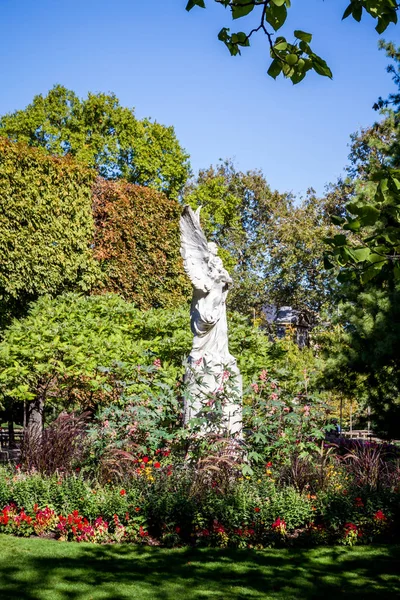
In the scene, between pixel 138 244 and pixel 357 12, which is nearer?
pixel 357 12

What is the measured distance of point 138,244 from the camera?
66.7 ft

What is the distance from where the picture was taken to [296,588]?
19.1 ft

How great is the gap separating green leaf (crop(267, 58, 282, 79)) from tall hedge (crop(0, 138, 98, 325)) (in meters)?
13.3

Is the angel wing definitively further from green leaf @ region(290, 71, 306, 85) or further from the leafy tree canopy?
green leaf @ region(290, 71, 306, 85)

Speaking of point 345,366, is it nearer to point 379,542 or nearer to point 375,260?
point 379,542

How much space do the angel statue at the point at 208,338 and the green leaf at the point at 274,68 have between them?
503cm

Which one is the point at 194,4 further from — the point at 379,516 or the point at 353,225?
the point at 379,516

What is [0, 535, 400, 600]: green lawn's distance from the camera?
5.58m

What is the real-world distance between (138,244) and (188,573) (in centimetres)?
1494

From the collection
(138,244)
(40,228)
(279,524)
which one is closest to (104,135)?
(138,244)

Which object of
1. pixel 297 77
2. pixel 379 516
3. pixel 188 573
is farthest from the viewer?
pixel 379 516

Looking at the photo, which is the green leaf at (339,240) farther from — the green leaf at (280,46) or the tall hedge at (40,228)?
the tall hedge at (40,228)

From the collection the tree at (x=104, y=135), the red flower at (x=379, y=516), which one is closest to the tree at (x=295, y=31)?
the red flower at (x=379, y=516)

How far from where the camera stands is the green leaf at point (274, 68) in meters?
3.78
